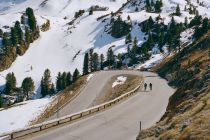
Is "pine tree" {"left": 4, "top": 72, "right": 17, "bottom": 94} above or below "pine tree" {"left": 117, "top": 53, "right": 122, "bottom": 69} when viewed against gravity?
below

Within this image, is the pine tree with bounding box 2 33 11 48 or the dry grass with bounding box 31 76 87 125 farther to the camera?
the pine tree with bounding box 2 33 11 48

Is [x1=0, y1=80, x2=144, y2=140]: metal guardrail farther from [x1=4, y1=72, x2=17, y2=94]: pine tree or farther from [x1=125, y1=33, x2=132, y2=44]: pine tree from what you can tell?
[x1=125, y1=33, x2=132, y2=44]: pine tree

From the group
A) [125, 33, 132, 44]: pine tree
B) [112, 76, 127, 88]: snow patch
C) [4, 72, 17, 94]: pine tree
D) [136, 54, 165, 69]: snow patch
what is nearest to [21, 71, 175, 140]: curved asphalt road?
[112, 76, 127, 88]: snow patch

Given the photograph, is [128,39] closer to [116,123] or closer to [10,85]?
[10,85]

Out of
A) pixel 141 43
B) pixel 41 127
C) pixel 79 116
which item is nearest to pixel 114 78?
pixel 79 116

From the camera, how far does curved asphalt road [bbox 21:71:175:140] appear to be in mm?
33031

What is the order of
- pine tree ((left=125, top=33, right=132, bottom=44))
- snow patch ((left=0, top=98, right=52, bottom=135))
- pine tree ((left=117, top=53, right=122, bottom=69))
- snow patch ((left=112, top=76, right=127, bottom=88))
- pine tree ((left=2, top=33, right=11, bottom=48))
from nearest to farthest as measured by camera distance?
snow patch ((left=0, top=98, right=52, bottom=135)) → snow patch ((left=112, top=76, right=127, bottom=88)) → pine tree ((left=117, top=53, right=122, bottom=69)) → pine tree ((left=125, top=33, right=132, bottom=44)) → pine tree ((left=2, top=33, right=11, bottom=48))

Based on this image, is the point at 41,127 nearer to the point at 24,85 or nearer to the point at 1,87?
the point at 24,85

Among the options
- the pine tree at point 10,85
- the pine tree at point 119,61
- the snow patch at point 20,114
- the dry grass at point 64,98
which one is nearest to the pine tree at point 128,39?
the pine tree at point 119,61

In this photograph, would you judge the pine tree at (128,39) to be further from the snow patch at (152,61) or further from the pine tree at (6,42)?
the pine tree at (6,42)

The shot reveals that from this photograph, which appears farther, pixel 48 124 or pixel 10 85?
pixel 10 85

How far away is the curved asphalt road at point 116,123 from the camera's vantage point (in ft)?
108

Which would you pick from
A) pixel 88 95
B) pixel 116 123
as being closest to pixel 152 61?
pixel 88 95

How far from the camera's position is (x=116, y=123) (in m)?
38.6
